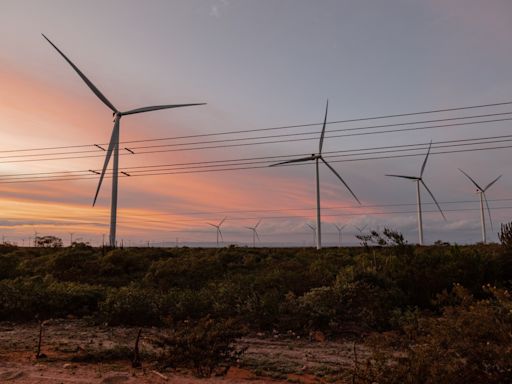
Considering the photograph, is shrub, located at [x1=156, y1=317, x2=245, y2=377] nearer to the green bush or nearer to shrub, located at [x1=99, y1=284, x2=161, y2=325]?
shrub, located at [x1=99, y1=284, x2=161, y2=325]

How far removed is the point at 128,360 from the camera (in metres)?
10.8

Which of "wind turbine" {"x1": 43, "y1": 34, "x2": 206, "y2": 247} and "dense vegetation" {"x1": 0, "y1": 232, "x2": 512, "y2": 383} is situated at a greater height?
"wind turbine" {"x1": 43, "y1": 34, "x2": 206, "y2": 247}

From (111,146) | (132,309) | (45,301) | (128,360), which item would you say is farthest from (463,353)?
(111,146)

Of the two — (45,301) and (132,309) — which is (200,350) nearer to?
(132,309)

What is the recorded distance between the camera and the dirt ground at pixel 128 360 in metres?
9.07

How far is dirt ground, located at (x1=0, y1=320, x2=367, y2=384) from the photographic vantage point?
29.8 feet

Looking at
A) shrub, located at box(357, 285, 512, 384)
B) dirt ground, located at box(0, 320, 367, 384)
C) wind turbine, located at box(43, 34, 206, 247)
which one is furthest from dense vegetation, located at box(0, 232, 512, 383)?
wind turbine, located at box(43, 34, 206, 247)

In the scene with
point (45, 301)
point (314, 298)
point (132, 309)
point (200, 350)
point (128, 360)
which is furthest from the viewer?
point (45, 301)

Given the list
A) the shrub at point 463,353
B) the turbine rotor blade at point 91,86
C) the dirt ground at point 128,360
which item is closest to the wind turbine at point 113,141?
the turbine rotor blade at point 91,86

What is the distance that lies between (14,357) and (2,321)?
277 inches

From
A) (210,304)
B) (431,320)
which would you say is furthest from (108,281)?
(431,320)

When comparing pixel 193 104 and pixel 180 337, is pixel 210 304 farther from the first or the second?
pixel 193 104

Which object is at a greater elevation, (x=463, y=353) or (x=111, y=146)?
(x=111, y=146)

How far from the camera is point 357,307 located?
15305 mm
